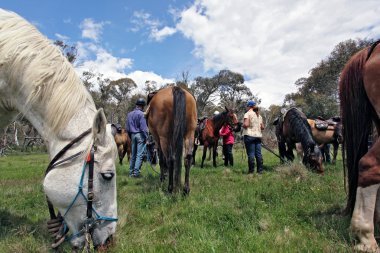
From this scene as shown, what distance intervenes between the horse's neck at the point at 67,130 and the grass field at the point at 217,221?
1097 millimetres

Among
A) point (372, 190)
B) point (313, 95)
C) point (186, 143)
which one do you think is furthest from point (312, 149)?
point (313, 95)

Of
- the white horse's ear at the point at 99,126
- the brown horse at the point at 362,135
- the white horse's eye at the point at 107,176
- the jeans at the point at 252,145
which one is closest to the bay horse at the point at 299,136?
the jeans at the point at 252,145

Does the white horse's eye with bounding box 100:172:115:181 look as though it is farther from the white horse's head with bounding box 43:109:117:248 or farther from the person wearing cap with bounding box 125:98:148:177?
the person wearing cap with bounding box 125:98:148:177

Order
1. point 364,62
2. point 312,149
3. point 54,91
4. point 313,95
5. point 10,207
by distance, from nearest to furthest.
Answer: point 54,91 → point 364,62 → point 10,207 → point 312,149 → point 313,95

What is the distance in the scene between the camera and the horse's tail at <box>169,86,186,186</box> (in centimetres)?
600

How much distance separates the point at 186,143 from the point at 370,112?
3.85 m

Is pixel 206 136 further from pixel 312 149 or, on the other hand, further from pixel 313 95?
pixel 313 95

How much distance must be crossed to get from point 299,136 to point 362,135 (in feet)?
20.8

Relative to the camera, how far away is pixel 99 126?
9.12 feet

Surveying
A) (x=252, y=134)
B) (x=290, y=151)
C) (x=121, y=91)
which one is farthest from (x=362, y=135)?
(x=121, y=91)

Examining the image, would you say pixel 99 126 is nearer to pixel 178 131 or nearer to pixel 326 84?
pixel 178 131

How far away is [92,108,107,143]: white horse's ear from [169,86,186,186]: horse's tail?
3.22m

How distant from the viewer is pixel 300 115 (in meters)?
10.1

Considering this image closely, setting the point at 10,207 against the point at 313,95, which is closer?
the point at 10,207
